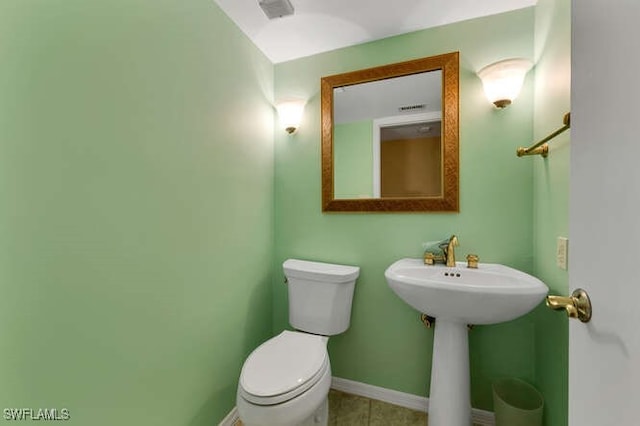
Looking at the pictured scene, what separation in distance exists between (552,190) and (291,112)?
55.2 inches

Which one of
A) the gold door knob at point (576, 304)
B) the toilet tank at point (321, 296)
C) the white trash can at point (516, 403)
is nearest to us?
the gold door knob at point (576, 304)

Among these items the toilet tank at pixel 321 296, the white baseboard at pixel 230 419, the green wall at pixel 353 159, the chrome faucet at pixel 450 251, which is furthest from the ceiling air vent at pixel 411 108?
the white baseboard at pixel 230 419

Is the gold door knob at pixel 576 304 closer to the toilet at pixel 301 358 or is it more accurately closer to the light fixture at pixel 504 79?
the toilet at pixel 301 358

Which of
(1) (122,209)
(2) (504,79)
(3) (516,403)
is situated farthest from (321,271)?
(2) (504,79)

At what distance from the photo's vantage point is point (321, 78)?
5.46ft

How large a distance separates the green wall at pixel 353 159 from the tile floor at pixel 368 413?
123 cm

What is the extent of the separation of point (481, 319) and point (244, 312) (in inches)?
47.0

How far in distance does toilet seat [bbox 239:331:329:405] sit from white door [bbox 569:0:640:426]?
0.81 m

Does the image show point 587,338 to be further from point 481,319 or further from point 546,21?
point 546,21

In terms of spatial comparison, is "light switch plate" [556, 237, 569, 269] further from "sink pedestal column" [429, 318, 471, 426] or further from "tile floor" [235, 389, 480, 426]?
"tile floor" [235, 389, 480, 426]

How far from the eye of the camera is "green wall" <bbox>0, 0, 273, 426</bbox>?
68 centimetres

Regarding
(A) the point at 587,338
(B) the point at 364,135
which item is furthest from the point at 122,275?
(B) the point at 364,135

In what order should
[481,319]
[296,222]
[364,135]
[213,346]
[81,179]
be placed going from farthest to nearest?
1. [296,222]
2. [364,135]
3. [213,346]
4. [481,319]
5. [81,179]

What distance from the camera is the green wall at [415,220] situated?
132cm
